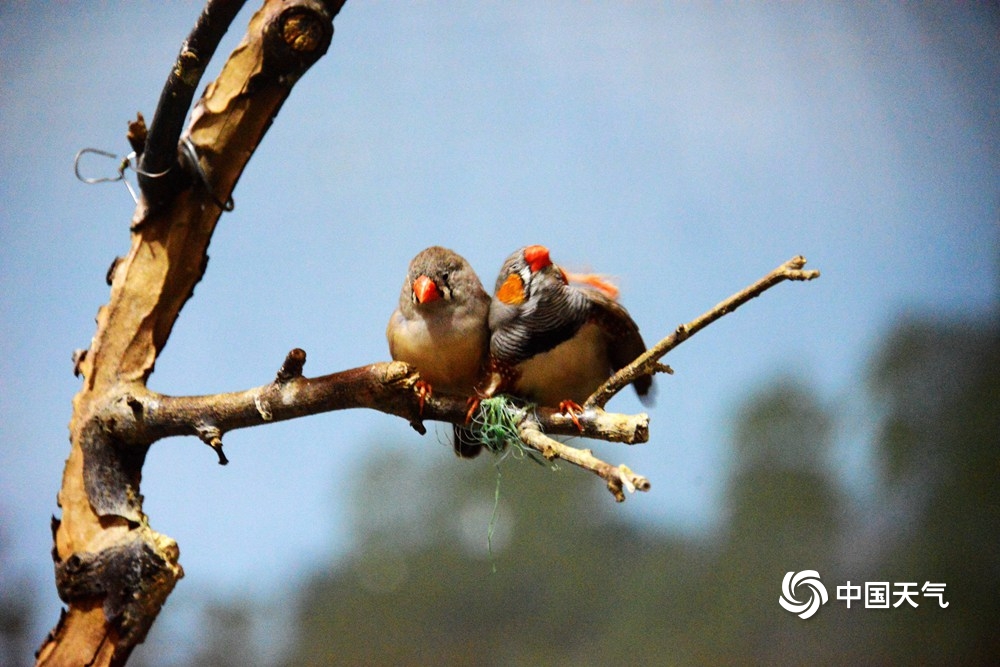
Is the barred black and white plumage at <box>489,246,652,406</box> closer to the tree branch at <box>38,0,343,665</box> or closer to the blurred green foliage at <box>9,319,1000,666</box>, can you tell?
the tree branch at <box>38,0,343,665</box>

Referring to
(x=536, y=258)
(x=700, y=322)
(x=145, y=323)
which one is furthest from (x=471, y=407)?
(x=145, y=323)

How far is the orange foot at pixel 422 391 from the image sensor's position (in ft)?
4.51

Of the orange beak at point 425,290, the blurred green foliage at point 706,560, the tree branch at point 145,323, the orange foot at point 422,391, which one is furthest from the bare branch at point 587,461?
the blurred green foliage at point 706,560

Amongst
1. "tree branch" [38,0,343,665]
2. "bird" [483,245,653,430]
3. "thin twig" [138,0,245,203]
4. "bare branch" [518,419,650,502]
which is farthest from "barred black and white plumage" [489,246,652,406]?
"thin twig" [138,0,245,203]

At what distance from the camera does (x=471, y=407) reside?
1.40 m

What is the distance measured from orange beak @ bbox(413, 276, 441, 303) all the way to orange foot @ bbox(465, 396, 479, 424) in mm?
195

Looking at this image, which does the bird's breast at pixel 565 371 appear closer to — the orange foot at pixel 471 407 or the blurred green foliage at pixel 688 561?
Result: the orange foot at pixel 471 407

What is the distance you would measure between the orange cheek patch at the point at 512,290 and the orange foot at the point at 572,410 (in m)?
0.21

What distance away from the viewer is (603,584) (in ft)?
6.73

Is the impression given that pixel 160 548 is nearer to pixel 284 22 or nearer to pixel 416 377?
pixel 416 377

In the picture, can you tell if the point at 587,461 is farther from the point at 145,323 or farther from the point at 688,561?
the point at 688,561

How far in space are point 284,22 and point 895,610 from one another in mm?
2007

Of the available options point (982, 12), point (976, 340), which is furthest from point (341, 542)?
point (982, 12)

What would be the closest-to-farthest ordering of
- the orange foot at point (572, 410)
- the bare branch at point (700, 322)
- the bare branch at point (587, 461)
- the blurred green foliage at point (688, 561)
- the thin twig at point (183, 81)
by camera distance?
1. the bare branch at point (587, 461)
2. the bare branch at point (700, 322)
3. the orange foot at point (572, 410)
4. the thin twig at point (183, 81)
5. the blurred green foliage at point (688, 561)
